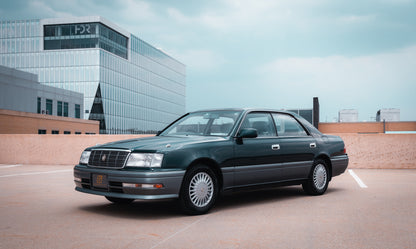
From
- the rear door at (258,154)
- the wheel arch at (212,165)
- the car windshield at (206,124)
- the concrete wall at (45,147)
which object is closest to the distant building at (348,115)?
the concrete wall at (45,147)

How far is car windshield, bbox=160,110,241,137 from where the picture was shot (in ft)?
23.1

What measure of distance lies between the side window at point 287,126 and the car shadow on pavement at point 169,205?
3.71ft

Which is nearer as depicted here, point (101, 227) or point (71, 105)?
point (101, 227)

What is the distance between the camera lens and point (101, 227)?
5.36m

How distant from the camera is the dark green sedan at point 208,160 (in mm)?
5906

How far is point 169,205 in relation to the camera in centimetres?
719

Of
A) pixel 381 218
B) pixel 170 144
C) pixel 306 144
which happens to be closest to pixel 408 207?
pixel 381 218

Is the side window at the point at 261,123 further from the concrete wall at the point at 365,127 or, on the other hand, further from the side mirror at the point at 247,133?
the concrete wall at the point at 365,127

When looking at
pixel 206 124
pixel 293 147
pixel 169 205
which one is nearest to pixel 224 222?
pixel 169 205

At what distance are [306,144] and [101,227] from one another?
13.8ft

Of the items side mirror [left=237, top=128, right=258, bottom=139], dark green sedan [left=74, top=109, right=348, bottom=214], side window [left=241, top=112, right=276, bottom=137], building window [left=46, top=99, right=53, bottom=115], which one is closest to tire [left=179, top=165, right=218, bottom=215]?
dark green sedan [left=74, top=109, right=348, bottom=214]

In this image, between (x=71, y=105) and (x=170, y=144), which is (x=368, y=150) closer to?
(x=170, y=144)

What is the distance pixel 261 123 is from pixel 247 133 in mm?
847

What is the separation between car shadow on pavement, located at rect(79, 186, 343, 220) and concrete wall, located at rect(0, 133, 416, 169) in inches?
265
